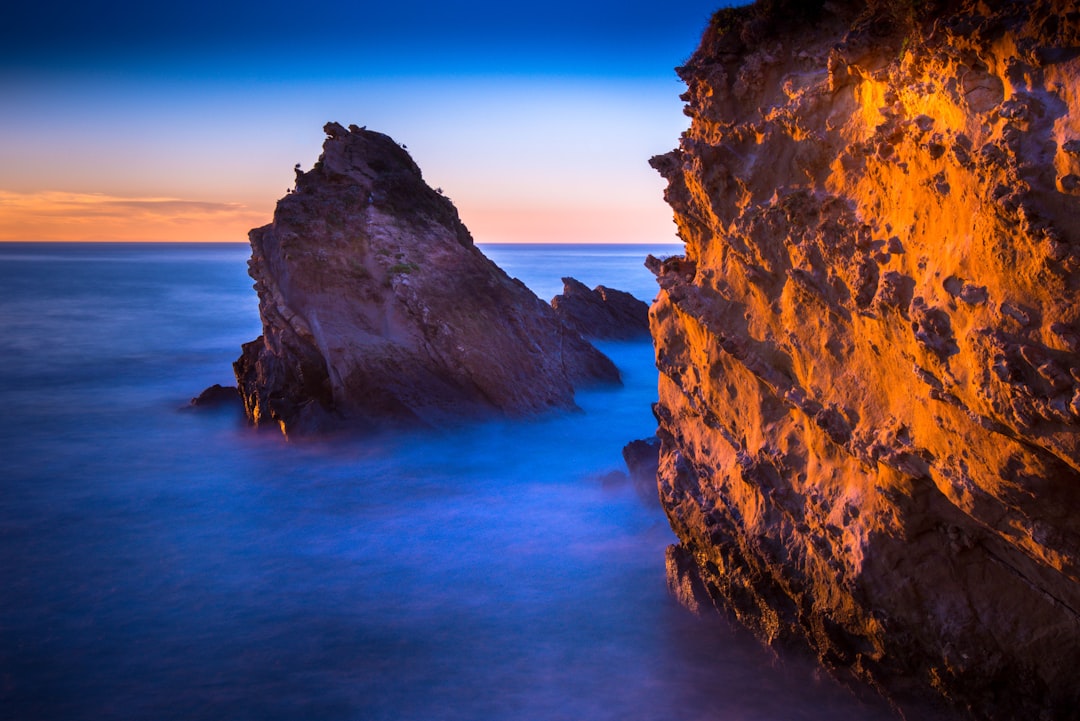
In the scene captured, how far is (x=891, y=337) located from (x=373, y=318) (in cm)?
1194

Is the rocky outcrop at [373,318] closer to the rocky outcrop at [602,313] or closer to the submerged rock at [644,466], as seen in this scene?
the submerged rock at [644,466]

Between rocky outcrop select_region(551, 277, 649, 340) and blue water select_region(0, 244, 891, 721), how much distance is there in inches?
346

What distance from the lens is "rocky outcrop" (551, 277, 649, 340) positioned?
2683 cm

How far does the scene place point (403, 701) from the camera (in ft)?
24.0

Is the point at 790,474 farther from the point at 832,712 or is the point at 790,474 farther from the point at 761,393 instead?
the point at 832,712

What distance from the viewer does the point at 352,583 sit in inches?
380

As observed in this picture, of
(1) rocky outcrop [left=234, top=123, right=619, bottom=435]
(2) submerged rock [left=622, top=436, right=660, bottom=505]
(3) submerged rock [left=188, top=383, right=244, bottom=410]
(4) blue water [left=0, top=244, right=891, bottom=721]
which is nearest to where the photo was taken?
(4) blue water [left=0, top=244, right=891, bottom=721]

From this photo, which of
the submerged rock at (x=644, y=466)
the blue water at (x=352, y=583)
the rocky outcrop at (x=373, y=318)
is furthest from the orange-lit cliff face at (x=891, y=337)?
the rocky outcrop at (x=373, y=318)

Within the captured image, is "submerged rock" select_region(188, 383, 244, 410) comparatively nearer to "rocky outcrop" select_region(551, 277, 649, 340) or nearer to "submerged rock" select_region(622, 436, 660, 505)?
"submerged rock" select_region(622, 436, 660, 505)

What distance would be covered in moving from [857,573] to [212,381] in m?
19.8

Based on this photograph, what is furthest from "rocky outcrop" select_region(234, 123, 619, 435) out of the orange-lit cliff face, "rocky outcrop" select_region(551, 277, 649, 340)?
"rocky outcrop" select_region(551, 277, 649, 340)

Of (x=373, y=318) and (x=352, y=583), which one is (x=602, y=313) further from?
(x=352, y=583)

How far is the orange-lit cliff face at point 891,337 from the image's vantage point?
14.7ft

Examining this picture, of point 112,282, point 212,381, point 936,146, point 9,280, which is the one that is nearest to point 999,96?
point 936,146
